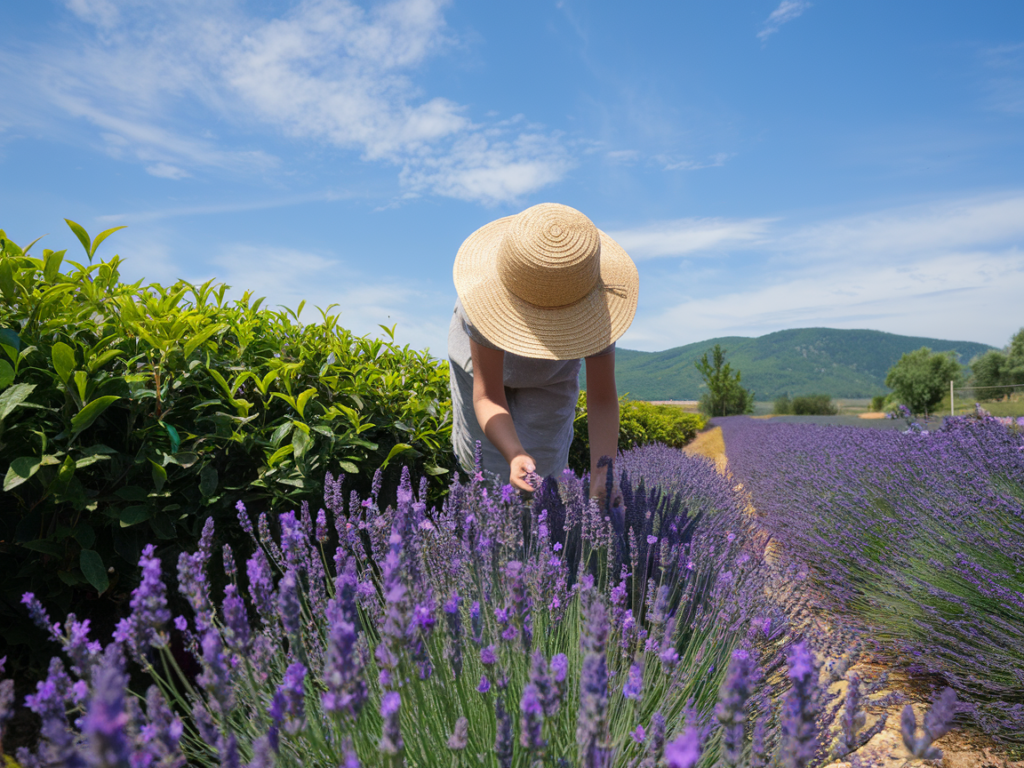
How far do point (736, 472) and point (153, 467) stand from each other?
7.61 m

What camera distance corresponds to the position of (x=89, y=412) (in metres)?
1.51

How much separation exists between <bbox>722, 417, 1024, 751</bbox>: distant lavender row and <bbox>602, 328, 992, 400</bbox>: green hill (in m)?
138

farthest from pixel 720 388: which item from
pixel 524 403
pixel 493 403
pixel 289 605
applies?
pixel 289 605

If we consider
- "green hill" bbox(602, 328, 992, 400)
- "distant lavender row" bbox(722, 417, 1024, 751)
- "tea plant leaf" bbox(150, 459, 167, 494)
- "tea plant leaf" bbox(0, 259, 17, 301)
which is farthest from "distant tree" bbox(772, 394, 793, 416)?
"green hill" bbox(602, 328, 992, 400)

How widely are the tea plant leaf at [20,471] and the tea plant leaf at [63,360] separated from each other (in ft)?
0.74

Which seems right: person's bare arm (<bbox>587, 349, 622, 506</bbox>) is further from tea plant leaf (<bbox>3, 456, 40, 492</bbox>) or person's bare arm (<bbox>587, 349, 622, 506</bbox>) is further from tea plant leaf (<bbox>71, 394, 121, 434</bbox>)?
tea plant leaf (<bbox>3, 456, 40, 492</bbox>)

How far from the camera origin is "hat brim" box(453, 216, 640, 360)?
199 cm

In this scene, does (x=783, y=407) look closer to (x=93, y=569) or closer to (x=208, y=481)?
(x=208, y=481)

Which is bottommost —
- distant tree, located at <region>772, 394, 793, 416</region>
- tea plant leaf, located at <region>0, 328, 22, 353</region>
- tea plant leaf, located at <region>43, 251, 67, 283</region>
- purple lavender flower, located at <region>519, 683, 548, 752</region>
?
distant tree, located at <region>772, 394, 793, 416</region>

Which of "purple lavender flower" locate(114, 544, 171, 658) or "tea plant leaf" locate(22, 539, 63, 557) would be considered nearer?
"purple lavender flower" locate(114, 544, 171, 658)

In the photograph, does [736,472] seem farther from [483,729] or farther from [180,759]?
[180,759]

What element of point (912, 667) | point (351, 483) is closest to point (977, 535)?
point (912, 667)

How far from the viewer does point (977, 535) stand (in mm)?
2289

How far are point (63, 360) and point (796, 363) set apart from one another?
A: 18884 centimetres
